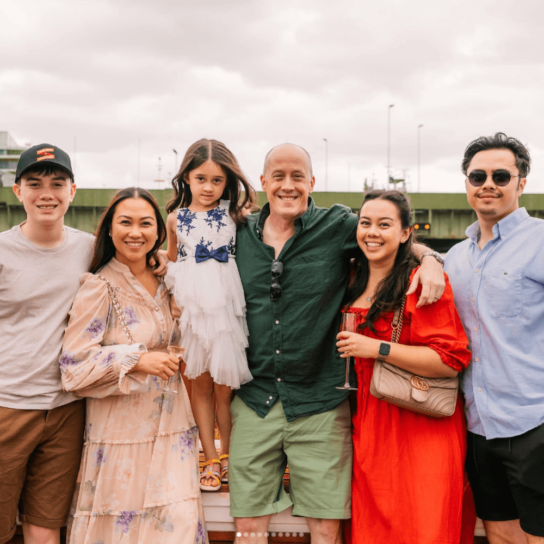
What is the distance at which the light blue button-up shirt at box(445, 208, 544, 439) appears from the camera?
8.48ft

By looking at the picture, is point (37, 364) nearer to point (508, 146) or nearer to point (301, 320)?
point (301, 320)

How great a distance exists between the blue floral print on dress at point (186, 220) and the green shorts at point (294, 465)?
4.42 feet

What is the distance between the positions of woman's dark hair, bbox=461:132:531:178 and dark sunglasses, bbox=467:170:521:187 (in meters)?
0.12

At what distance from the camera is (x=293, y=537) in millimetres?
3049

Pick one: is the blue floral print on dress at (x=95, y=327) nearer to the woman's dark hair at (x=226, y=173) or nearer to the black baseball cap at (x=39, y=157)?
the black baseball cap at (x=39, y=157)

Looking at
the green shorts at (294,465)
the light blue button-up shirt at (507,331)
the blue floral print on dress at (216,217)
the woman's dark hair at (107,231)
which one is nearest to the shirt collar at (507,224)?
the light blue button-up shirt at (507,331)

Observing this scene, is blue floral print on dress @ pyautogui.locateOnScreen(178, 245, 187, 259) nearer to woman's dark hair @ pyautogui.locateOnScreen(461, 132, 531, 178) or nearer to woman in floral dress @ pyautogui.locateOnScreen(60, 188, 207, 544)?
woman in floral dress @ pyautogui.locateOnScreen(60, 188, 207, 544)

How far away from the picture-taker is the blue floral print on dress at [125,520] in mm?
2769

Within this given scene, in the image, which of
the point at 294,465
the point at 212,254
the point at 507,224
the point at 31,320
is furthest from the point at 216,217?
the point at 507,224

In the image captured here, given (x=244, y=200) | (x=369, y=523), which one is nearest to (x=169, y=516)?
(x=369, y=523)

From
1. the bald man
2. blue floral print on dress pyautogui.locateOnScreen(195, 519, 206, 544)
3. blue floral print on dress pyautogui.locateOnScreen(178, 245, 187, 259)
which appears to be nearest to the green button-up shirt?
the bald man

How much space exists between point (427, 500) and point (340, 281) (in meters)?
1.34

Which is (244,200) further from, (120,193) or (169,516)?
(169,516)

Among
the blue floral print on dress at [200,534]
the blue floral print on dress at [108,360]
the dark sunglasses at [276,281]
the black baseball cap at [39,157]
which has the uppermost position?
the black baseball cap at [39,157]
